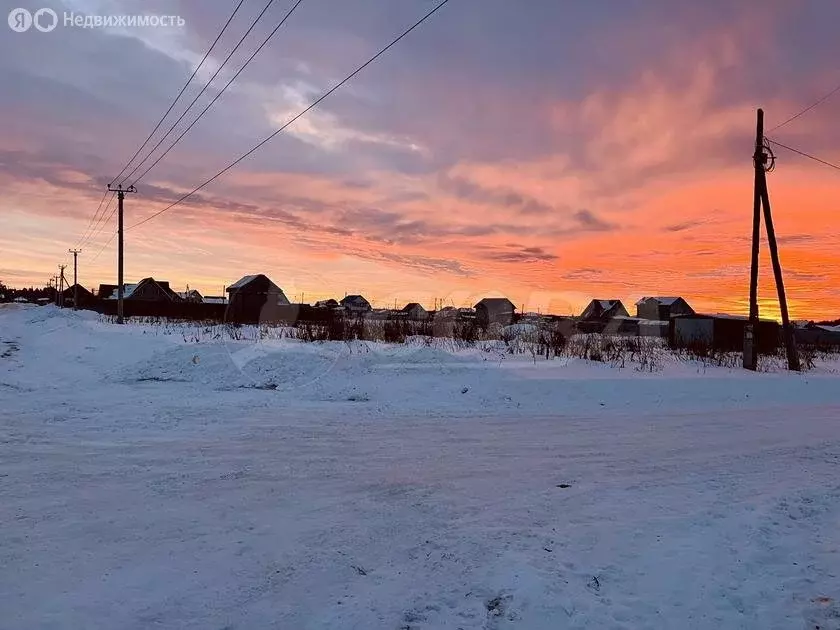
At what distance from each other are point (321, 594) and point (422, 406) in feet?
26.7

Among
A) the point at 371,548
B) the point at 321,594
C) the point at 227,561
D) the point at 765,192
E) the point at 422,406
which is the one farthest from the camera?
the point at 765,192

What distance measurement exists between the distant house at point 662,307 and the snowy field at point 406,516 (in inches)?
2702

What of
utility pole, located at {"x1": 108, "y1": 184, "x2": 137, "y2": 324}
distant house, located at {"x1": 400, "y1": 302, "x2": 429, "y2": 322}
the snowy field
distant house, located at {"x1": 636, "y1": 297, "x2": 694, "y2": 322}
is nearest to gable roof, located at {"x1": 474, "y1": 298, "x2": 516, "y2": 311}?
distant house, located at {"x1": 400, "y1": 302, "x2": 429, "y2": 322}

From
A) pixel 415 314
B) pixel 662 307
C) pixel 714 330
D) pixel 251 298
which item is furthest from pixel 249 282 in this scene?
Result: pixel 662 307

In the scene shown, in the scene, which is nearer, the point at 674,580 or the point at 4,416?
the point at 674,580

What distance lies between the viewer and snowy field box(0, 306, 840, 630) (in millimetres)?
3914

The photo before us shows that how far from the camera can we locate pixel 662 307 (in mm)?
76938

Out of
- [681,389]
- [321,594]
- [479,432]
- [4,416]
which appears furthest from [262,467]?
[681,389]

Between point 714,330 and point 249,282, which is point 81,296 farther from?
point 714,330

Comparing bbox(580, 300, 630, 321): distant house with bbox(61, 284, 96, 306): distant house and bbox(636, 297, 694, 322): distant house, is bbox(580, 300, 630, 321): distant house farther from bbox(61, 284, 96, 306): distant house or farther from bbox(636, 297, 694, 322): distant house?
bbox(61, 284, 96, 306): distant house

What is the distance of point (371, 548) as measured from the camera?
4766 mm

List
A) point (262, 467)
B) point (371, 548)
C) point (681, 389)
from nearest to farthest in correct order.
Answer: point (371, 548) < point (262, 467) < point (681, 389)

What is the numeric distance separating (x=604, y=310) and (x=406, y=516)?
78729mm

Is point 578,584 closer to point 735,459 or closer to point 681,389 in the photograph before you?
point 735,459
